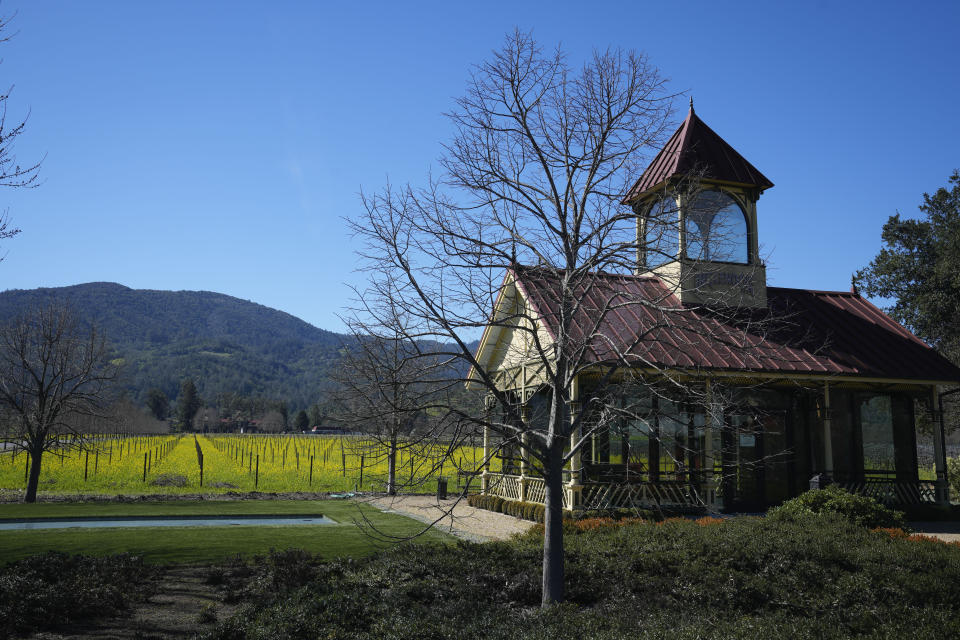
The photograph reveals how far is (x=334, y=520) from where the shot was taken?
1894cm

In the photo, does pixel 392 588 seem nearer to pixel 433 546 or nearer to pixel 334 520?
pixel 433 546

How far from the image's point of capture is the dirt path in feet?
25.4

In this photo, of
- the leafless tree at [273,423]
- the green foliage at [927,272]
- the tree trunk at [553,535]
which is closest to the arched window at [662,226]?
the tree trunk at [553,535]

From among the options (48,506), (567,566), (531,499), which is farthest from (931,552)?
(48,506)

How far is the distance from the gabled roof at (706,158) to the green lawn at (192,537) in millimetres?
11301

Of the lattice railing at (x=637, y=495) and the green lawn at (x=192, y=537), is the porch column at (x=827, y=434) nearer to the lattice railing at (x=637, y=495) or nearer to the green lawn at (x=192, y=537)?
the lattice railing at (x=637, y=495)

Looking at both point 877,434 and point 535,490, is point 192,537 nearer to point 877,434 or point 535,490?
point 535,490

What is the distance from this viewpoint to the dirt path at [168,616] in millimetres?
7730

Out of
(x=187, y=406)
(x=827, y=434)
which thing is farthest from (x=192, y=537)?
(x=187, y=406)

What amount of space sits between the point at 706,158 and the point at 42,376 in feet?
76.0

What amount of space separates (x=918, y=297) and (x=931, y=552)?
26803 mm

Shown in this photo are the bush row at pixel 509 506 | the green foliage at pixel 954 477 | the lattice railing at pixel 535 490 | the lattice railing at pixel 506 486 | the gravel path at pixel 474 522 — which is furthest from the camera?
the green foliage at pixel 954 477

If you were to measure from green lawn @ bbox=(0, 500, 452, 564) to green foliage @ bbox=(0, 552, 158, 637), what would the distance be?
191 centimetres

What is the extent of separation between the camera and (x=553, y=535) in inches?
325
